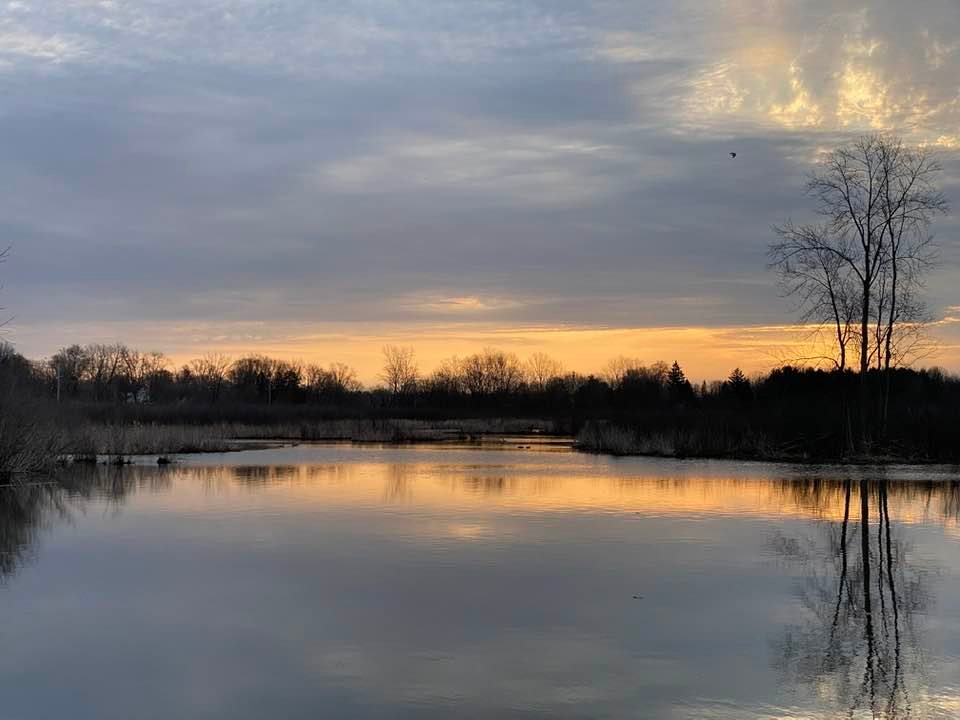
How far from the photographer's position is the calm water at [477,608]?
570cm

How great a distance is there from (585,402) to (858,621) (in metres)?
62.5

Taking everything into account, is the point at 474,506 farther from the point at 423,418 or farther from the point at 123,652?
the point at 423,418

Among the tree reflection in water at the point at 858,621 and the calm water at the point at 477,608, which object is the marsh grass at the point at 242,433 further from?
the tree reflection in water at the point at 858,621

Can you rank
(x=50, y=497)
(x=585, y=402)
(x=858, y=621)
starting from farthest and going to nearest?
(x=585, y=402), (x=50, y=497), (x=858, y=621)

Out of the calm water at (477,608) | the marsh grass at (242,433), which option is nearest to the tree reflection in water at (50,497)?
the calm water at (477,608)

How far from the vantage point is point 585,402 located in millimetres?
69938

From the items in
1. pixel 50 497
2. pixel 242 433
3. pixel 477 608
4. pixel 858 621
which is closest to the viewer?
pixel 858 621

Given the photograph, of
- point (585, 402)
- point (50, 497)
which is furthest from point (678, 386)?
point (50, 497)

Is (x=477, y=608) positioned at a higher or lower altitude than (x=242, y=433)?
lower

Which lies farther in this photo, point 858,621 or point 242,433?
point 242,433

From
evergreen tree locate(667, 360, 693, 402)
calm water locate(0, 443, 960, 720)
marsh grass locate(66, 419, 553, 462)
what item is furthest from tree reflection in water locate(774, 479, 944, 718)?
evergreen tree locate(667, 360, 693, 402)

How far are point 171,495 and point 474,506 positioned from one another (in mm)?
5867

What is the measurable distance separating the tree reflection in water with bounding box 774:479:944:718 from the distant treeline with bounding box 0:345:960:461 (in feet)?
53.1

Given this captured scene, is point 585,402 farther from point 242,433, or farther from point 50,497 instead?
point 50,497
